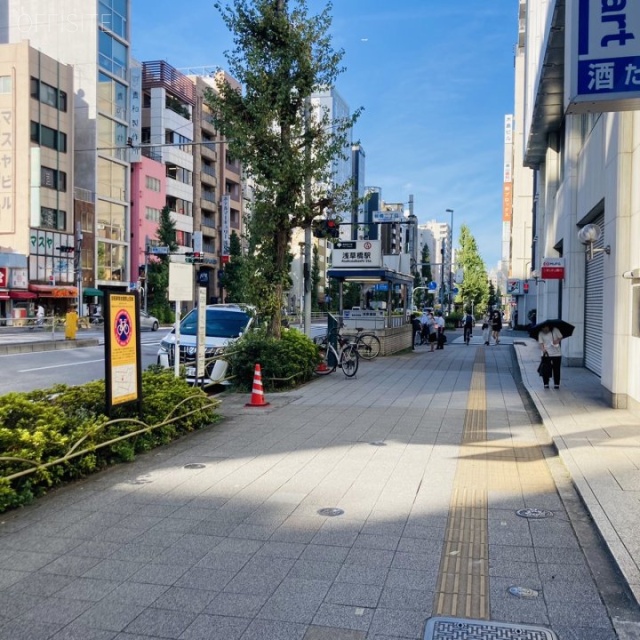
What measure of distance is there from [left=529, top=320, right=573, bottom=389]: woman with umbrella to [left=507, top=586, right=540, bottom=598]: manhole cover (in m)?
9.74

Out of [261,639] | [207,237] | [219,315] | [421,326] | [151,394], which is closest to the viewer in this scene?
[261,639]

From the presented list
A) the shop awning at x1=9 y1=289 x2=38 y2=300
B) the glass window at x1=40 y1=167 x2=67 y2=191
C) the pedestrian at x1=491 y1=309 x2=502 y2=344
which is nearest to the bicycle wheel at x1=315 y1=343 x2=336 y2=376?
the pedestrian at x1=491 y1=309 x2=502 y2=344

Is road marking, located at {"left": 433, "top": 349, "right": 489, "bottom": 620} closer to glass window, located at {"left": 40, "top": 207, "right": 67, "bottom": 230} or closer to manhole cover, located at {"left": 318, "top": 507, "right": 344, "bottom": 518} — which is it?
manhole cover, located at {"left": 318, "top": 507, "right": 344, "bottom": 518}

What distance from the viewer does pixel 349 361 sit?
15445 mm

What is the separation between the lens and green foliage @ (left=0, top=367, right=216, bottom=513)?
220 inches

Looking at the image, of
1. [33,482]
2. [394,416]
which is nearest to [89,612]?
[33,482]

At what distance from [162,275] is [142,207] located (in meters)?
8.82

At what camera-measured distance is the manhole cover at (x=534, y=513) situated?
5.22 metres

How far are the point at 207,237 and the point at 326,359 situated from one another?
184ft

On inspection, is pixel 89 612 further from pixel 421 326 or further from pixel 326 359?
pixel 421 326

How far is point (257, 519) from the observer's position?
203 inches

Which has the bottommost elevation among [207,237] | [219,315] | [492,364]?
[492,364]

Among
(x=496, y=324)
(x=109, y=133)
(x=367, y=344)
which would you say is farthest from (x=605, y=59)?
(x=109, y=133)

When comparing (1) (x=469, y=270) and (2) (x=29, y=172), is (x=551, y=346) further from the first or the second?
(1) (x=469, y=270)
